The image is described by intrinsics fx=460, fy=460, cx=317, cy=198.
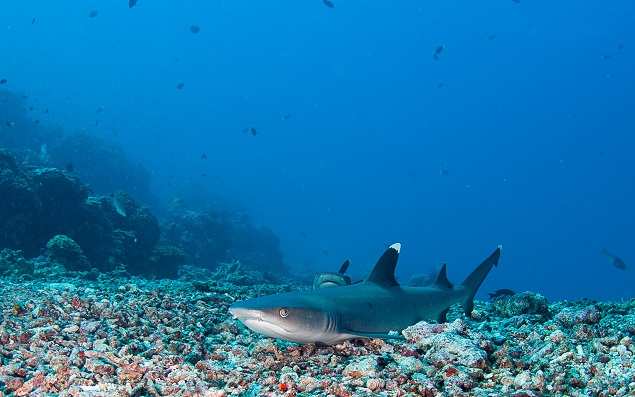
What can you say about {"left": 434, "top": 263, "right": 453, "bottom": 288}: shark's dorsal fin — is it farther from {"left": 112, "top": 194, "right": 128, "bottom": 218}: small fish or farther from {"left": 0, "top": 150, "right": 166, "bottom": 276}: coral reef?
{"left": 112, "top": 194, "right": 128, "bottom": 218}: small fish

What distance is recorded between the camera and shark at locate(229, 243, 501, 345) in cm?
336

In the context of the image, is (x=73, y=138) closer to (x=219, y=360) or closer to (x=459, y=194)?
(x=219, y=360)

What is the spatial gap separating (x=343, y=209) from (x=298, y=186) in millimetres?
20419

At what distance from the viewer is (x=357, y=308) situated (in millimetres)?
4031

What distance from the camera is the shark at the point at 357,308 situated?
11.0 feet

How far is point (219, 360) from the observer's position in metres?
3.85

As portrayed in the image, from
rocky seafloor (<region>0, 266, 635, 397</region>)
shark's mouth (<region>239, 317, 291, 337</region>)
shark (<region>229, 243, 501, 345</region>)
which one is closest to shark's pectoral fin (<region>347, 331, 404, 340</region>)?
shark (<region>229, 243, 501, 345</region>)

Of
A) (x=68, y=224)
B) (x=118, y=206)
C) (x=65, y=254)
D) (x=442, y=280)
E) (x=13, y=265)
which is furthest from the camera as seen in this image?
(x=118, y=206)

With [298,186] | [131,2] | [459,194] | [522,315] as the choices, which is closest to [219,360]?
[522,315]

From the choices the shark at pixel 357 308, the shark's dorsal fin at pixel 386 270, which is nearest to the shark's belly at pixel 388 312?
the shark at pixel 357 308

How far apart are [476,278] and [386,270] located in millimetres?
1686

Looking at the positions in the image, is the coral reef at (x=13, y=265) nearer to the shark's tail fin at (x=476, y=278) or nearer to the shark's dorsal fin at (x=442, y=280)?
the shark's dorsal fin at (x=442, y=280)

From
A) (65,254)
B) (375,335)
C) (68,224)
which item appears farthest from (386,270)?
(68,224)

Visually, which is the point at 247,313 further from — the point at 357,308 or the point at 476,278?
the point at 476,278
